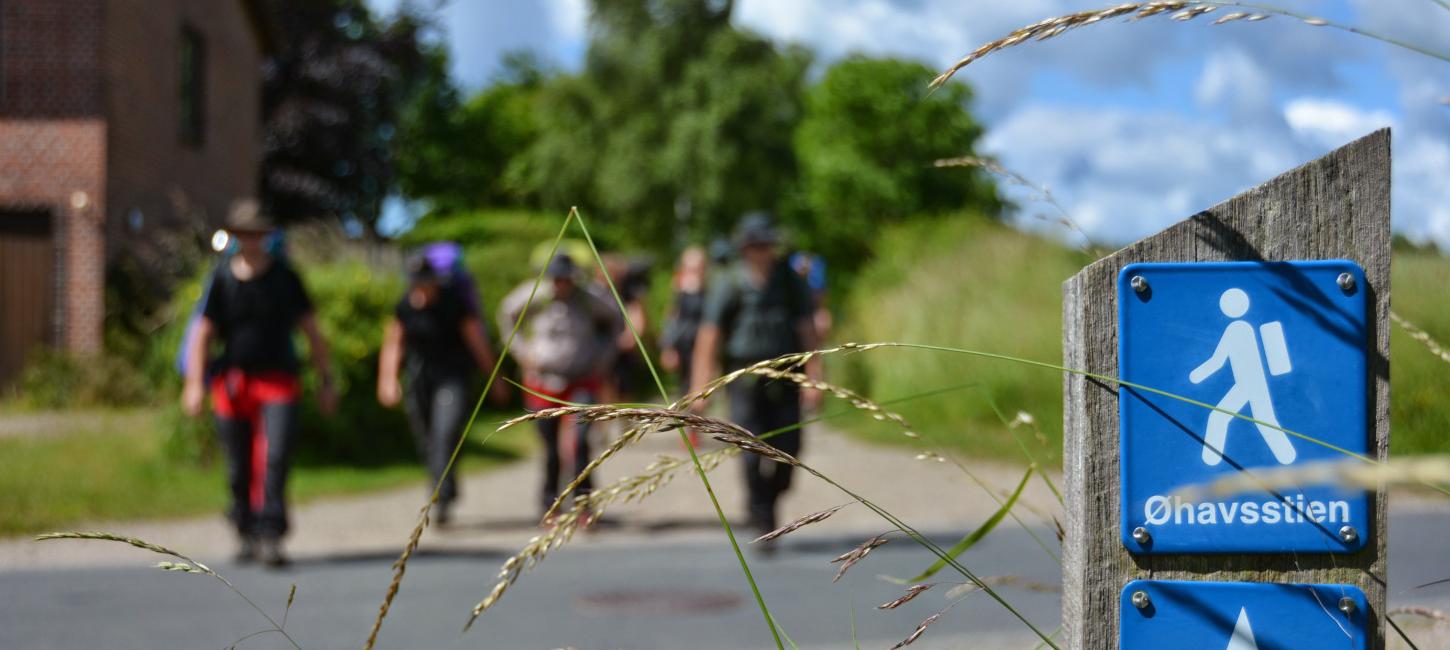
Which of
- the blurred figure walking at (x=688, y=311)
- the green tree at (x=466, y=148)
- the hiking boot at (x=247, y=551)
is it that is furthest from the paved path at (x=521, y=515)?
the green tree at (x=466, y=148)

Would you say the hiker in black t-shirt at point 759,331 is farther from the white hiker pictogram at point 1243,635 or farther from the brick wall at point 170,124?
the brick wall at point 170,124

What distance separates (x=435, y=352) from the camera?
30.1 feet

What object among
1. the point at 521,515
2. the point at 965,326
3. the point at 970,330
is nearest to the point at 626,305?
the point at 521,515

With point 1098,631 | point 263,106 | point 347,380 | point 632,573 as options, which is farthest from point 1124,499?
point 263,106

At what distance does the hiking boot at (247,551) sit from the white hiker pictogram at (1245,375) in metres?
6.91

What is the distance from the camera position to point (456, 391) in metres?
9.12

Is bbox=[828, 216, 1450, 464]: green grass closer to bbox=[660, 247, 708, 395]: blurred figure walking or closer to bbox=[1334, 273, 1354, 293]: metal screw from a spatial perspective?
bbox=[660, 247, 708, 395]: blurred figure walking

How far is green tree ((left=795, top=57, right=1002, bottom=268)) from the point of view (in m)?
56.3

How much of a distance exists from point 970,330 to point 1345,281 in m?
15.9

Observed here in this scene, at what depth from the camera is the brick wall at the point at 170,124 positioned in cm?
1864

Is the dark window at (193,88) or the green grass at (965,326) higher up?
the dark window at (193,88)

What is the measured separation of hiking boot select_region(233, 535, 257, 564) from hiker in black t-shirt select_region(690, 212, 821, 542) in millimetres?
2518

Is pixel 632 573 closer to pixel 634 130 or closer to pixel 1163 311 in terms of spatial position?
pixel 1163 311

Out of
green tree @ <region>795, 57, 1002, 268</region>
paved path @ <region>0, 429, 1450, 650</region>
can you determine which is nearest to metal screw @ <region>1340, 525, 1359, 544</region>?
paved path @ <region>0, 429, 1450, 650</region>
